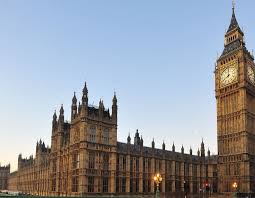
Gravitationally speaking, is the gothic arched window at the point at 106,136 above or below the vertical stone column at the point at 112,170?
above

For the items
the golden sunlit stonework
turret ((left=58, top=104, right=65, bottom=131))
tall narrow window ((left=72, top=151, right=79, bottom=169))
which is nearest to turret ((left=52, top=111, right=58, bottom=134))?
the golden sunlit stonework

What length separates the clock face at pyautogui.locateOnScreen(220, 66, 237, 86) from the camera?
3816 inches

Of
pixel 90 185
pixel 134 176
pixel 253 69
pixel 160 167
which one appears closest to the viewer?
pixel 90 185

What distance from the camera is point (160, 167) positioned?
91438 millimetres

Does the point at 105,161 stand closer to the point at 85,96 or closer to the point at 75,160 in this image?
the point at 75,160

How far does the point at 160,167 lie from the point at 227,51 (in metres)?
38.8

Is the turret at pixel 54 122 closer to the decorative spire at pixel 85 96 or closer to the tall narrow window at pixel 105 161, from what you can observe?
the decorative spire at pixel 85 96

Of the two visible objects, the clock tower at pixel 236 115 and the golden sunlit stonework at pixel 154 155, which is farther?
the clock tower at pixel 236 115

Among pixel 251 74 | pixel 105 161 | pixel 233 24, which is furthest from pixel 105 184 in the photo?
pixel 233 24

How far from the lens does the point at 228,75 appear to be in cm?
9894

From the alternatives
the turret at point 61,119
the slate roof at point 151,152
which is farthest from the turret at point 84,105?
the turret at point 61,119

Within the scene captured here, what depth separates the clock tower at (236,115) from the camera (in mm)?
89562

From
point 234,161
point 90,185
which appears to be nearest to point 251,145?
point 234,161

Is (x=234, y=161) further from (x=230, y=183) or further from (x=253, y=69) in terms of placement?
(x=253, y=69)
